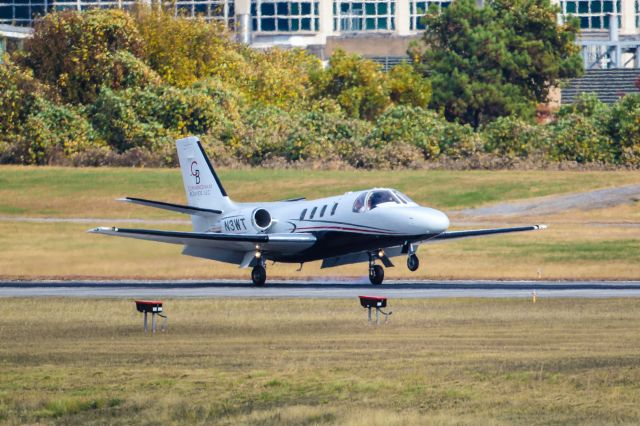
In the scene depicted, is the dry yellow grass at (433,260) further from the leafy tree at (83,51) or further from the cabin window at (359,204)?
the leafy tree at (83,51)

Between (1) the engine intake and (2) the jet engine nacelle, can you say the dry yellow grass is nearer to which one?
(2) the jet engine nacelle

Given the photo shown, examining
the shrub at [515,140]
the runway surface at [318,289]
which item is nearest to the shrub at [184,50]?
the shrub at [515,140]

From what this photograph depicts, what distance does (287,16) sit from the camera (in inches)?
7170

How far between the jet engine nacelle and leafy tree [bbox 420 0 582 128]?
214 ft

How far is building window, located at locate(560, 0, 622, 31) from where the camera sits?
180250 millimetres

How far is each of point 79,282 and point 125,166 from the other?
139ft

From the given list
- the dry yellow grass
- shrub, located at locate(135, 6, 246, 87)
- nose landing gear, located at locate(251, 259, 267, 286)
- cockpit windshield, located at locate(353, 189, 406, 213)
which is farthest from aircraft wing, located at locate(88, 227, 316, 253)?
shrub, located at locate(135, 6, 246, 87)

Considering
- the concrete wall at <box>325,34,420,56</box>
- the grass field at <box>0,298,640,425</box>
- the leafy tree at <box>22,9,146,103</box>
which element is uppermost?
the concrete wall at <box>325,34,420,56</box>

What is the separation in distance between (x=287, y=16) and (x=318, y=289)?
5563 inches

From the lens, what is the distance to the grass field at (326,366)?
829 inches

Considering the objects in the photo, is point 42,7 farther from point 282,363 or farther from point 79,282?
point 282,363

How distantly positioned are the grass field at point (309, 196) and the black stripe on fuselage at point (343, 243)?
4496 millimetres

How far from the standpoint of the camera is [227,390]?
2308 centimetres

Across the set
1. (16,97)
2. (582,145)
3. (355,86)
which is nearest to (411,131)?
(582,145)
